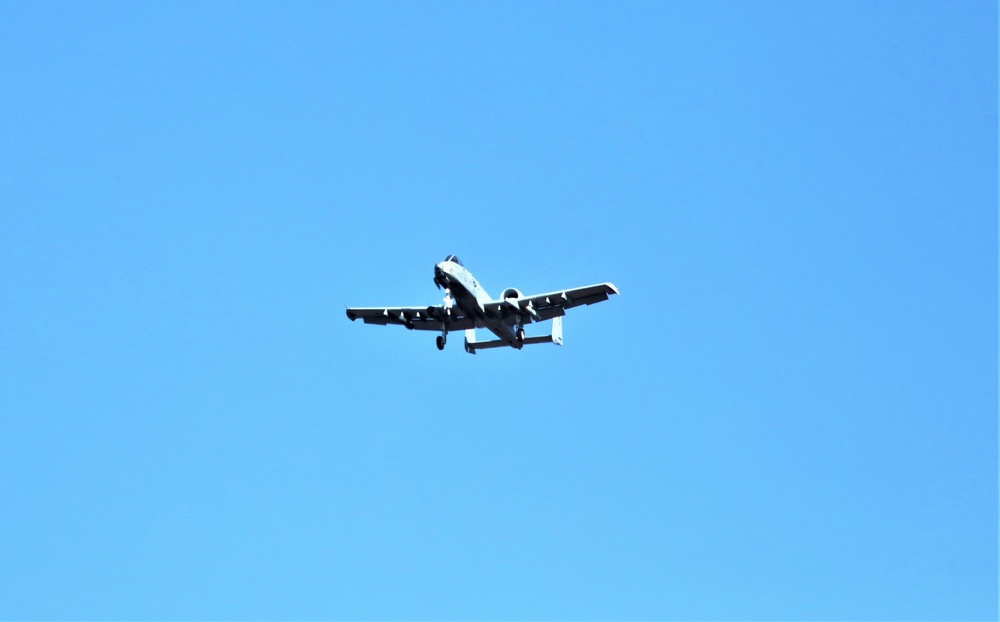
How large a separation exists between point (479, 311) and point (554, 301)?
4.04m

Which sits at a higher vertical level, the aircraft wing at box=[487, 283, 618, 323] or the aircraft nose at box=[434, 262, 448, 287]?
the aircraft wing at box=[487, 283, 618, 323]

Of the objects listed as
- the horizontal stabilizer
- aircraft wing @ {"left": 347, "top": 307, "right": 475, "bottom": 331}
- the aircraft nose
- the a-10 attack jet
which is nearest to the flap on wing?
the a-10 attack jet

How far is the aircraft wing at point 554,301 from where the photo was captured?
251 ft

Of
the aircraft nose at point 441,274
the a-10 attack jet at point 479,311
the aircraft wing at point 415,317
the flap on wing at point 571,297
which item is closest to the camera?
the aircraft nose at point 441,274

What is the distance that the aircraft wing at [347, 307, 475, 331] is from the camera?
255 feet

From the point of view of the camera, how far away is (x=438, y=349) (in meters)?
77.6

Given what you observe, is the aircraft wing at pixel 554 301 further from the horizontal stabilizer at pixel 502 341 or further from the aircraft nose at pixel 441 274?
the aircraft nose at pixel 441 274

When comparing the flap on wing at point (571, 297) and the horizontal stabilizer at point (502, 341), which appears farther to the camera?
the horizontal stabilizer at point (502, 341)

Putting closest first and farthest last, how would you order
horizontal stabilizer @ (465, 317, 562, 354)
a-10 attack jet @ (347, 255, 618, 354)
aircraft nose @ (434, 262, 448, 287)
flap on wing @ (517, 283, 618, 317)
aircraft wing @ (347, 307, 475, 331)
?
1. aircraft nose @ (434, 262, 448, 287)
2. a-10 attack jet @ (347, 255, 618, 354)
3. flap on wing @ (517, 283, 618, 317)
4. aircraft wing @ (347, 307, 475, 331)
5. horizontal stabilizer @ (465, 317, 562, 354)

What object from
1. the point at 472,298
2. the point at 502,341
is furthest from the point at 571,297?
the point at 472,298

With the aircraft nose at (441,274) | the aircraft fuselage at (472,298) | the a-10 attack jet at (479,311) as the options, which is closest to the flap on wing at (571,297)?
the a-10 attack jet at (479,311)

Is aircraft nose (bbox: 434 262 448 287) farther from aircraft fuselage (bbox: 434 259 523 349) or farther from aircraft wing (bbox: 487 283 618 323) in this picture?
aircraft wing (bbox: 487 283 618 323)

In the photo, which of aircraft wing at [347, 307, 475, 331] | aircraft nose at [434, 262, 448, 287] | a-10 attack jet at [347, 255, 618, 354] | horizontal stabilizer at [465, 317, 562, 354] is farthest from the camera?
horizontal stabilizer at [465, 317, 562, 354]

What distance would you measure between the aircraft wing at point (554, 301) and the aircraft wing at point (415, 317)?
7.41 ft
